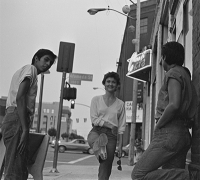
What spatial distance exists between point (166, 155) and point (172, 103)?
48cm

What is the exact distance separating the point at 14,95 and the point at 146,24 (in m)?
35.5

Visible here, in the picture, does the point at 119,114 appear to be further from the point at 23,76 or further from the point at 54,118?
the point at 54,118

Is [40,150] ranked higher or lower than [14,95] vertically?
lower

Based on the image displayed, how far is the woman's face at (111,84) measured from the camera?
4820mm

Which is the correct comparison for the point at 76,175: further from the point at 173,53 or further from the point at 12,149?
the point at 173,53

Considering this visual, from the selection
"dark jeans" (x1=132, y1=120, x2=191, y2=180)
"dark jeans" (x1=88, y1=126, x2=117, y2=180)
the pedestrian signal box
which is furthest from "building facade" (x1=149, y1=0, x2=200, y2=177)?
the pedestrian signal box

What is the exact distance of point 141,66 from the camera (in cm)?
1638

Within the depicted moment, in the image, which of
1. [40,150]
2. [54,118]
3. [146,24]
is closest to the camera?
[40,150]

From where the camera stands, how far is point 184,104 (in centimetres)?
321

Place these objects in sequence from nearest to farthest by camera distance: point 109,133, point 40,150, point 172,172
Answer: point 172,172, point 40,150, point 109,133

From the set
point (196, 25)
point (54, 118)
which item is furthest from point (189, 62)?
point (54, 118)

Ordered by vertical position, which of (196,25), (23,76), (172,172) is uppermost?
(196,25)

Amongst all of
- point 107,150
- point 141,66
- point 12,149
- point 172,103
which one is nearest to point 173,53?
point 172,103

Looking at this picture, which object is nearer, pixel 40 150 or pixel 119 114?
pixel 40 150
